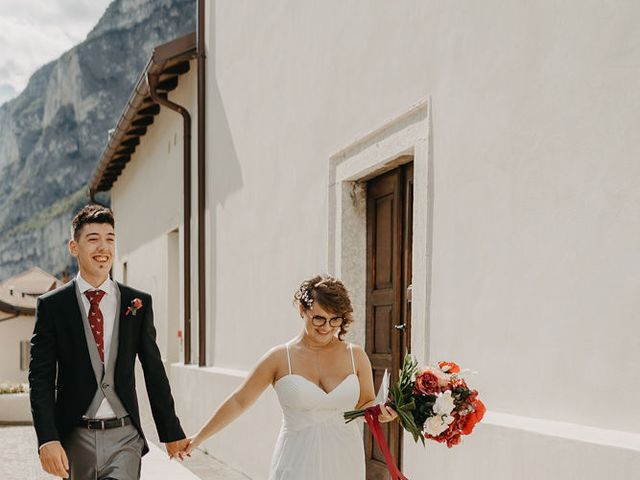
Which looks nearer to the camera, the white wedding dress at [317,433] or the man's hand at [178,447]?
the white wedding dress at [317,433]

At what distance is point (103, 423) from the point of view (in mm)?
4008

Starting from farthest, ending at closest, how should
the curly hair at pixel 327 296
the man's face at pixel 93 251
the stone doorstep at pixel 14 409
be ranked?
the stone doorstep at pixel 14 409, the man's face at pixel 93 251, the curly hair at pixel 327 296

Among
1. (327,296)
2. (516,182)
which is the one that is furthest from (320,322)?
(516,182)

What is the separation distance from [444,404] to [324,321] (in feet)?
2.00

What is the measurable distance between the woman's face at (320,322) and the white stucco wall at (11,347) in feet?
120

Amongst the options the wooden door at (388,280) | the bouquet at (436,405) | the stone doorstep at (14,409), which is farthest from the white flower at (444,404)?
the stone doorstep at (14,409)

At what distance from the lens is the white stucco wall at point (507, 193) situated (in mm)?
3924

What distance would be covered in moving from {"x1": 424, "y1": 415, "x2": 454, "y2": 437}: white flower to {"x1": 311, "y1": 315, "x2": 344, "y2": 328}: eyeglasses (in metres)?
0.56

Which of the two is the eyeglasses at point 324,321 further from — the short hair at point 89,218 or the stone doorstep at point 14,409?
the stone doorstep at point 14,409

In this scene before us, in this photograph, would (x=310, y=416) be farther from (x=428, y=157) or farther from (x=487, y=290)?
(x=428, y=157)

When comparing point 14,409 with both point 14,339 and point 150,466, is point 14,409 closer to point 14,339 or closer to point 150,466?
point 150,466

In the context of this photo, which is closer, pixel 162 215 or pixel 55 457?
pixel 55 457

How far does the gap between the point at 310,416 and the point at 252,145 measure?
→ 566 cm

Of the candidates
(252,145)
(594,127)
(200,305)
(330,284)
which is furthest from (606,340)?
(200,305)
